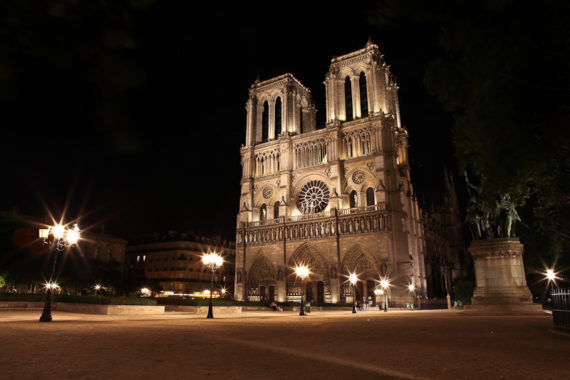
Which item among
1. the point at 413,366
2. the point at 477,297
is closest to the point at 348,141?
the point at 477,297

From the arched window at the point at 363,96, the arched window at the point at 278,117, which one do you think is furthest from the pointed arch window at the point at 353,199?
the arched window at the point at 278,117

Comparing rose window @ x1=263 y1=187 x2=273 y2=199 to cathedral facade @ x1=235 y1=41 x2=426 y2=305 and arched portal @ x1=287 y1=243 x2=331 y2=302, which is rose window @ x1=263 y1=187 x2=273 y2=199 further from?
arched portal @ x1=287 y1=243 x2=331 y2=302

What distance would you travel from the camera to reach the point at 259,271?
1793 inches

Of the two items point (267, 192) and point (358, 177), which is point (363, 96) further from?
point (267, 192)

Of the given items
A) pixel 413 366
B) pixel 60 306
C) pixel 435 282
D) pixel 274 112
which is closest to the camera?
pixel 413 366

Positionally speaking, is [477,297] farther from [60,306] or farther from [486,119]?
[60,306]

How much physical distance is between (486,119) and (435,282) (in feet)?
166

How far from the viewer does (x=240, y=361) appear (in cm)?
589

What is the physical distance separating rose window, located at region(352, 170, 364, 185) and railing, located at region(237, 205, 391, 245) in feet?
11.3

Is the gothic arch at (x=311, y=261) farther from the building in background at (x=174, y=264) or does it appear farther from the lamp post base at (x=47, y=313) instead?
the lamp post base at (x=47, y=313)

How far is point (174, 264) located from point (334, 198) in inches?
1189

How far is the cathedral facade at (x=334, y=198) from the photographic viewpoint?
3962cm

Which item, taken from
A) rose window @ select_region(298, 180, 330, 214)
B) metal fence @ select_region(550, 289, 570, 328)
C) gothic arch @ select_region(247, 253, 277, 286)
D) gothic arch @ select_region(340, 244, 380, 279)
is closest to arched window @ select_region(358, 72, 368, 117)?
rose window @ select_region(298, 180, 330, 214)

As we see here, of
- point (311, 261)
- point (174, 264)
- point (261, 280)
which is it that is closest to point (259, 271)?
point (261, 280)
